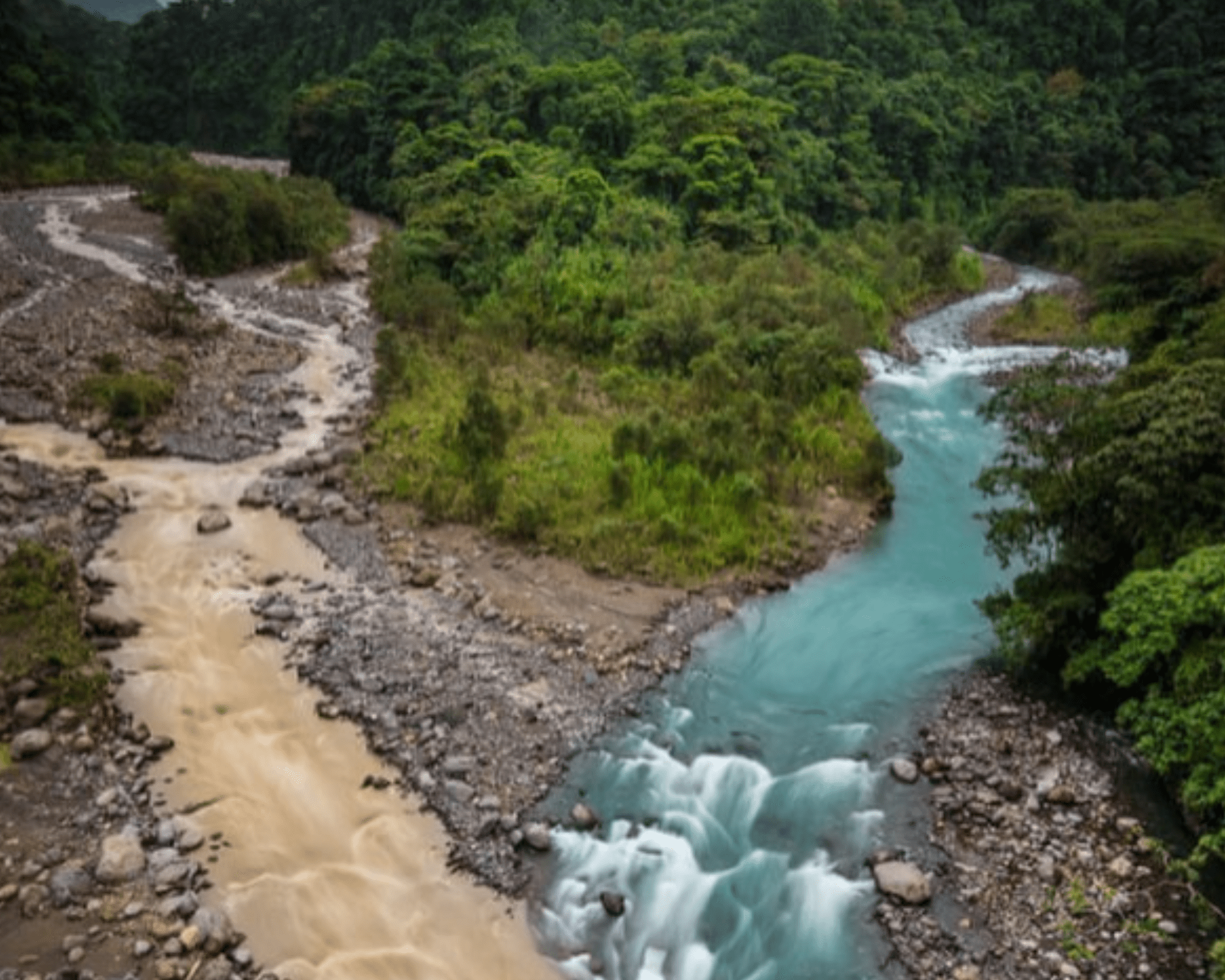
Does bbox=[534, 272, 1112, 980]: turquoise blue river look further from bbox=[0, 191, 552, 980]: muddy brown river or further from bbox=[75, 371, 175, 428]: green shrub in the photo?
bbox=[75, 371, 175, 428]: green shrub

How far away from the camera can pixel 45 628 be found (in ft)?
34.2

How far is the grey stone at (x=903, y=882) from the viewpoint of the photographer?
7.95m

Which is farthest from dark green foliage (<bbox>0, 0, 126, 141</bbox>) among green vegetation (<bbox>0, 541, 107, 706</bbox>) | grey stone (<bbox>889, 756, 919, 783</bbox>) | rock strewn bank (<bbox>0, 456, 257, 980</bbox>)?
grey stone (<bbox>889, 756, 919, 783</bbox>)

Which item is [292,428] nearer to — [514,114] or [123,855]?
[123,855]

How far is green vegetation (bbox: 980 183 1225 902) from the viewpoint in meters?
8.08

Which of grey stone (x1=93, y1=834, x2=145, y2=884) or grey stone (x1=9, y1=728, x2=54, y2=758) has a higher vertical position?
grey stone (x1=9, y1=728, x2=54, y2=758)

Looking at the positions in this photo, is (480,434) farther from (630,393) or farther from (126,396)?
(126,396)

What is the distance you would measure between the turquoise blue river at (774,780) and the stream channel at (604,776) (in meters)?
0.03

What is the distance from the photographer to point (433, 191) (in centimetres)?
2928

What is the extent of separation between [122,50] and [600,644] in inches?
3349

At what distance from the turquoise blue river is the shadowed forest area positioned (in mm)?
1211

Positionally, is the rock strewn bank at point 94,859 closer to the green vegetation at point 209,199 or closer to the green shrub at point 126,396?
the green shrub at point 126,396

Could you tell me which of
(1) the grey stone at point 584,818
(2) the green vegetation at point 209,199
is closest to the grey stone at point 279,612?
(1) the grey stone at point 584,818

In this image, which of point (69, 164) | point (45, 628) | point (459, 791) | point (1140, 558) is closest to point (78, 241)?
point (69, 164)
